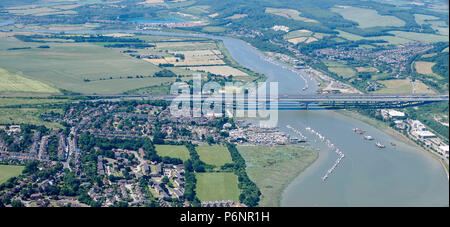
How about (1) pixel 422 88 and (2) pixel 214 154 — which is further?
(1) pixel 422 88

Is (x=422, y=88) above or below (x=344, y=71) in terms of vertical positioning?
above

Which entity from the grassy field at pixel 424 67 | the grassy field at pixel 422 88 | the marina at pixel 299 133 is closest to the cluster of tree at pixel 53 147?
the marina at pixel 299 133

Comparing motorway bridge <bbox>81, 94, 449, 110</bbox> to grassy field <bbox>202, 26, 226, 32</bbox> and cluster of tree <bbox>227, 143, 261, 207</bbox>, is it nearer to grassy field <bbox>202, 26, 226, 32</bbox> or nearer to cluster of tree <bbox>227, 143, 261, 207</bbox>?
cluster of tree <bbox>227, 143, 261, 207</bbox>

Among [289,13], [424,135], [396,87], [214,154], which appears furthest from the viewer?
[289,13]

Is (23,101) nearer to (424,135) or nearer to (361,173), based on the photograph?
(361,173)

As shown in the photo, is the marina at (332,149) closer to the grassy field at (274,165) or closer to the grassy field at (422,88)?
the grassy field at (274,165)

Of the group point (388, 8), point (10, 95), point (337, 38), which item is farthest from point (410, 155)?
point (388, 8)

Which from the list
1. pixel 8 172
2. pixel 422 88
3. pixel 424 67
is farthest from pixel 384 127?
pixel 8 172
